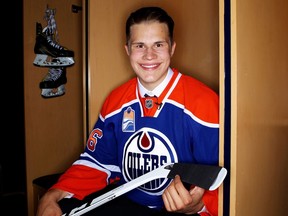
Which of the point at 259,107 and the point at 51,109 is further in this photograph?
the point at 51,109

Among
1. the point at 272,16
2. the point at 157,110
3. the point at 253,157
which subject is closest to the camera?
the point at 253,157

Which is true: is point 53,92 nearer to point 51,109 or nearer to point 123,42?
point 51,109

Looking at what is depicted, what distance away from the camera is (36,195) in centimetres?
170

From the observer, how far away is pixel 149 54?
122 cm

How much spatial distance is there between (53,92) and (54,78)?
87 millimetres

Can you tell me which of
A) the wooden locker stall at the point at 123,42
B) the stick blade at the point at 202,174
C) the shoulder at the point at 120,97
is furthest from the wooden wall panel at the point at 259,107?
the shoulder at the point at 120,97

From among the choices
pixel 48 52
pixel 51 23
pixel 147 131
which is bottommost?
pixel 147 131

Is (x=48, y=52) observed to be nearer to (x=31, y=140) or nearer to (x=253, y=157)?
(x=31, y=140)

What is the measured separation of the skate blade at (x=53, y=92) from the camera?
→ 189 centimetres

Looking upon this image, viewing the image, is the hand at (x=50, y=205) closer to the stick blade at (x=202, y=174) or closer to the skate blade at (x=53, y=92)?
the stick blade at (x=202, y=174)

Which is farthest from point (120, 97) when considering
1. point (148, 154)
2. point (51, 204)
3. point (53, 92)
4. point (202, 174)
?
point (53, 92)

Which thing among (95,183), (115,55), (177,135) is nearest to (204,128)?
(177,135)

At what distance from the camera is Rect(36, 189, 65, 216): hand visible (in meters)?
1.15

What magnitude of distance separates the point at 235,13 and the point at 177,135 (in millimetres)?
480
